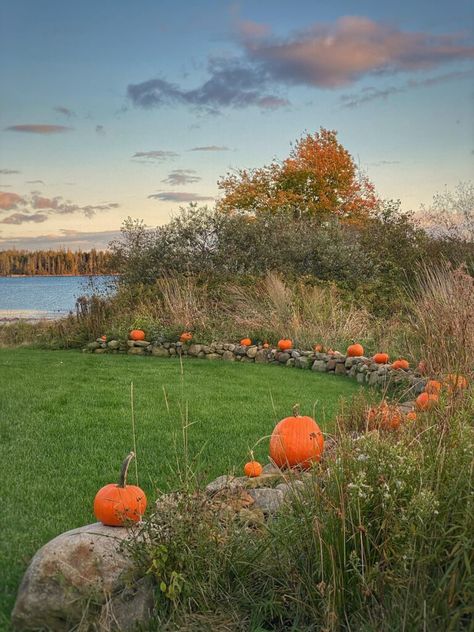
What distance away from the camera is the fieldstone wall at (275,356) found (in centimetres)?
905

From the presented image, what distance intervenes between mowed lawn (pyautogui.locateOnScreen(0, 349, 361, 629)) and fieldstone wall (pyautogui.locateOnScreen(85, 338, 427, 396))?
0.37 metres

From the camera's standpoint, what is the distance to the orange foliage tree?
29125 mm

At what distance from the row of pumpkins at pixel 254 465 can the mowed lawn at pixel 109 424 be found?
22 cm

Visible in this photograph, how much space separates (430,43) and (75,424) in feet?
33.8

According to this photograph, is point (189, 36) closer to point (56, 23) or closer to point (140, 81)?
point (140, 81)

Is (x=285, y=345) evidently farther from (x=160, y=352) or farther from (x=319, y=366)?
(x=160, y=352)

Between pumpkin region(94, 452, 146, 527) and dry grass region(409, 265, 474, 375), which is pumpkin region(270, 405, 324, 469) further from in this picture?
pumpkin region(94, 452, 146, 527)

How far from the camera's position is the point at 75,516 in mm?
4172

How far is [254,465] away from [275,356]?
7.10 m

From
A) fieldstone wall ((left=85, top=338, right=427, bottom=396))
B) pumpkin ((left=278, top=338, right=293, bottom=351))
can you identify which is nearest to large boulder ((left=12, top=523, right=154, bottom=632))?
fieldstone wall ((left=85, top=338, right=427, bottom=396))

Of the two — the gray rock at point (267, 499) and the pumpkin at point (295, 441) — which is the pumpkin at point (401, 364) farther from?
the gray rock at point (267, 499)

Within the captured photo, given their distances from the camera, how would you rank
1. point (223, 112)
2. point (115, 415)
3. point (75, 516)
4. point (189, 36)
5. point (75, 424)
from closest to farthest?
point (75, 516) < point (75, 424) < point (115, 415) < point (189, 36) < point (223, 112)

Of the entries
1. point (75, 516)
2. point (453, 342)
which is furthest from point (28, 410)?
point (453, 342)

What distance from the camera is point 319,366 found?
34.4 feet
